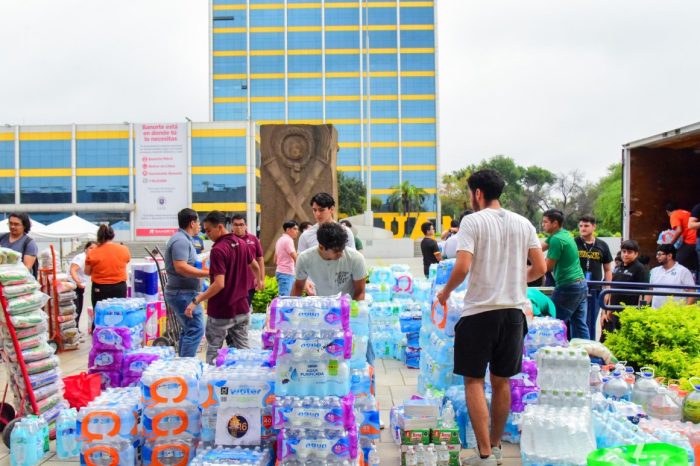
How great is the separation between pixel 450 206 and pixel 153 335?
64.9 metres

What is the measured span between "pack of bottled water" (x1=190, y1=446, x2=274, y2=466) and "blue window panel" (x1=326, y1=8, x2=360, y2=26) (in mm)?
66630

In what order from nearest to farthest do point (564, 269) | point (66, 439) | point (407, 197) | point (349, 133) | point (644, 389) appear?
point (66, 439)
point (644, 389)
point (564, 269)
point (407, 197)
point (349, 133)

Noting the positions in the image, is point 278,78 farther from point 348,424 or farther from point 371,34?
point 348,424

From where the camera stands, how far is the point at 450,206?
2793 inches

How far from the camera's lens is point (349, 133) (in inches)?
2594

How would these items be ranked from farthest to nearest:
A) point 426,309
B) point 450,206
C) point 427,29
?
point 450,206
point 427,29
point 426,309

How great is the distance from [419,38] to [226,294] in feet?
206

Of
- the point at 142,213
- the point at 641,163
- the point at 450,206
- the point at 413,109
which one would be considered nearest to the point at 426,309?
the point at 641,163

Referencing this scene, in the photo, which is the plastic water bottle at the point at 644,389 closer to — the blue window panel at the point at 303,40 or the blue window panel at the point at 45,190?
the blue window panel at the point at 45,190

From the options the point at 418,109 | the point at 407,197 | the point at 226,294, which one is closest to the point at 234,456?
the point at 226,294

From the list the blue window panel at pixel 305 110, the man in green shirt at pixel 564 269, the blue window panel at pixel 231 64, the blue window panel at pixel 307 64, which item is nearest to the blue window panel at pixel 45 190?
the blue window panel at pixel 231 64

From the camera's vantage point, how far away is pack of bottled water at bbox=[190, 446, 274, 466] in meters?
3.63

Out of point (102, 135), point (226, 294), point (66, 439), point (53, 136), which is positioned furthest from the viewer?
point (53, 136)

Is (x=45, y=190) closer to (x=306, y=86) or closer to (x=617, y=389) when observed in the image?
(x=306, y=86)
